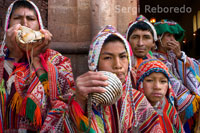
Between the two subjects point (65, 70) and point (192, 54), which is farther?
point (192, 54)

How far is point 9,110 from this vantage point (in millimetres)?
2188

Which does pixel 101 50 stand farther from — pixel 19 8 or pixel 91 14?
pixel 91 14

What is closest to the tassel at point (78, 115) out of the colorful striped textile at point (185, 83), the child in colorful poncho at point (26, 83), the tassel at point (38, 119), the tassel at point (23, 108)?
the child in colorful poncho at point (26, 83)

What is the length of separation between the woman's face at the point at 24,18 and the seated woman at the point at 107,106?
692mm

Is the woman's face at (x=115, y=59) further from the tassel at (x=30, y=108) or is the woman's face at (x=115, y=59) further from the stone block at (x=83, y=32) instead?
the stone block at (x=83, y=32)

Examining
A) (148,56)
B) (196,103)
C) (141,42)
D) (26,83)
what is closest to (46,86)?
(26,83)

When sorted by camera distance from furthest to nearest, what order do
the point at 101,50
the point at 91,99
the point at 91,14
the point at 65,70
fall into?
the point at 91,14 < the point at 65,70 < the point at 101,50 < the point at 91,99

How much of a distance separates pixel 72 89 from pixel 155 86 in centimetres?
80

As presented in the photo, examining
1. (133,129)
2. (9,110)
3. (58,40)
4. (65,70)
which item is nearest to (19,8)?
(65,70)

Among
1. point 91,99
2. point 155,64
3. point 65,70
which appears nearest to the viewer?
point 91,99

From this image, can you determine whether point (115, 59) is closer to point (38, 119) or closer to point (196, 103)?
point (38, 119)

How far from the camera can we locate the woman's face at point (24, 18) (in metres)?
2.43

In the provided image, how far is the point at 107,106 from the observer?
200 cm

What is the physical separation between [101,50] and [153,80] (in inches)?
30.5
